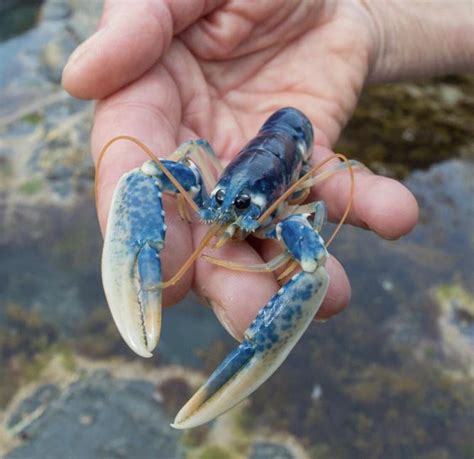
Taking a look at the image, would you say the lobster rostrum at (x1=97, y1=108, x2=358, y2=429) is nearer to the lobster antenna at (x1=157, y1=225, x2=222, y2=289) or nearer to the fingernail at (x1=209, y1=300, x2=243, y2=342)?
the lobster antenna at (x1=157, y1=225, x2=222, y2=289)

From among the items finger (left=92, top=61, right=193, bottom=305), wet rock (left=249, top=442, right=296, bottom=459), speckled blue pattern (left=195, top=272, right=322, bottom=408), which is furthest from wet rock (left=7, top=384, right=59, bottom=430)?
speckled blue pattern (left=195, top=272, right=322, bottom=408)

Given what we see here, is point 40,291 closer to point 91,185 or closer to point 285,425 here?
point 91,185

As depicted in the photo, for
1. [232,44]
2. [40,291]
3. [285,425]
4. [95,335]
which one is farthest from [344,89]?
[40,291]

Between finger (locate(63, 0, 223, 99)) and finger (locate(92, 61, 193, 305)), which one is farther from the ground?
finger (locate(63, 0, 223, 99))

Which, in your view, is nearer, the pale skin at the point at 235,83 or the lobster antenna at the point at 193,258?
the lobster antenna at the point at 193,258

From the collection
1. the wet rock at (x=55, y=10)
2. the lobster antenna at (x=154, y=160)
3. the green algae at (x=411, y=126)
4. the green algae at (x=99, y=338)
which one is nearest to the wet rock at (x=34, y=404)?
the green algae at (x=99, y=338)

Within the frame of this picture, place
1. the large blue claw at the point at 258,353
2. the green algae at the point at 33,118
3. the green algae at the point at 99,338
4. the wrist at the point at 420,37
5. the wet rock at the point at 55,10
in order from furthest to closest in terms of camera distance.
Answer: the wet rock at the point at 55,10, the green algae at the point at 33,118, the green algae at the point at 99,338, the wrist at the point at 420,37, the large blue claw at the point at 258,353

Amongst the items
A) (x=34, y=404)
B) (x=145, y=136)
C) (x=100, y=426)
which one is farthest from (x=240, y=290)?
(x=34, y=404)

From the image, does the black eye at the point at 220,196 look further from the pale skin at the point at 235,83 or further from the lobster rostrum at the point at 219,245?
the pale skin at the point at 235,83
